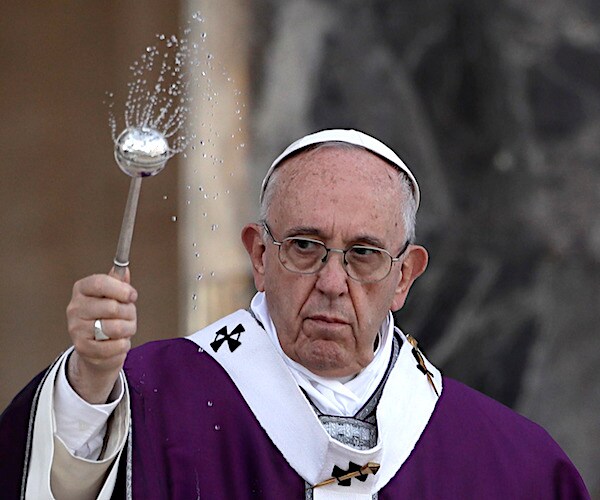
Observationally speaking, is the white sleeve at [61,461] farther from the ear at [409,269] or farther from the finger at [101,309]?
the ear at [409,269]

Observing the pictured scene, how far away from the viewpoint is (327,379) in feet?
13.6

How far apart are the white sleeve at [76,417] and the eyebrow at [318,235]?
2.21ft

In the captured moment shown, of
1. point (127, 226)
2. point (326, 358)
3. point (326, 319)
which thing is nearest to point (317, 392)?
point (326, 358)

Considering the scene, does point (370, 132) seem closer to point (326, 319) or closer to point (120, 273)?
point (326, 319)

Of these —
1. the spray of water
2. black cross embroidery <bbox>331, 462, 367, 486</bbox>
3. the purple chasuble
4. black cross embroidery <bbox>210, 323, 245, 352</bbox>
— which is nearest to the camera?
the purple chasuble

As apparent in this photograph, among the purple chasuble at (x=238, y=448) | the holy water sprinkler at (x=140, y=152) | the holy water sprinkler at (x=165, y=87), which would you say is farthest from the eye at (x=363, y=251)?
the holy water sprinkler at (x=165, y=87)

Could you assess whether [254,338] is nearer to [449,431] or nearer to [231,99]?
[449,431]

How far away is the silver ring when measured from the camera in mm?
3281

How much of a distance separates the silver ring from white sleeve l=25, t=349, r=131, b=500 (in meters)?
0.32

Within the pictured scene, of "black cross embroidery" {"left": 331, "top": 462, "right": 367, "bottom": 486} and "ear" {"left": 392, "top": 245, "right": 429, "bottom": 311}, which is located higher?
"ear" {"left": 392, "top": 245, "right": 429, "bottom": 311}

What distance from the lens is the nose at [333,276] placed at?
13.1ft

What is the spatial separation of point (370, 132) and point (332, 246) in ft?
7.38

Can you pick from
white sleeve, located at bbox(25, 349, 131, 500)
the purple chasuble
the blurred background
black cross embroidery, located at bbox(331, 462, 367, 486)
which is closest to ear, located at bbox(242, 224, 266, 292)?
the purple chasuble

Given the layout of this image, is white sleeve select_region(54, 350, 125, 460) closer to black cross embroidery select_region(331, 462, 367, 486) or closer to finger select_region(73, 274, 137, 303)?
finger select_region(73, 274, 137, 303)
